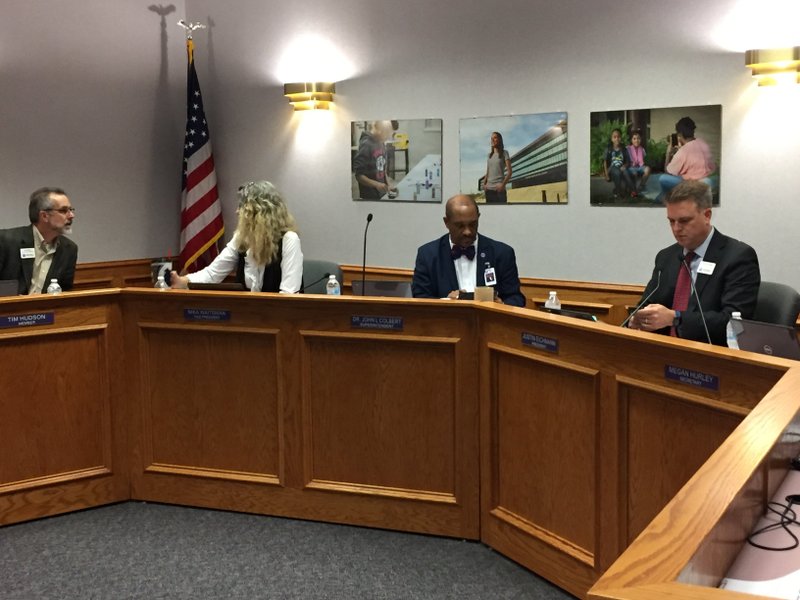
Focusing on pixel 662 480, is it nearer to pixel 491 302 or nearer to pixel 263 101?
pixel 491 302

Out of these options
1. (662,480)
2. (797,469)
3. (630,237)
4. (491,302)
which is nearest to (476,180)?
(630,237)

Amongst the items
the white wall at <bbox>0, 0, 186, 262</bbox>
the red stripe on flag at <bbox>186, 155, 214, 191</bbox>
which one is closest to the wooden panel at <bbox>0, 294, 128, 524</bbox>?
the white wall at <bbox>0, 0, 186, 262</bbox>

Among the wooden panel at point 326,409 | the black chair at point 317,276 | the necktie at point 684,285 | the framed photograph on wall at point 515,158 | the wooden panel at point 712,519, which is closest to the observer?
the wooden panel at point 712,519

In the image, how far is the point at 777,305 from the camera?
13.1 feet

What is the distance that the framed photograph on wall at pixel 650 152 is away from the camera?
5.70 m

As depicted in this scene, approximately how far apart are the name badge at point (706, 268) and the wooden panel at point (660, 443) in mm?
856

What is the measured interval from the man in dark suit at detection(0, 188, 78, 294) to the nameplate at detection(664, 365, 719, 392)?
3510mm

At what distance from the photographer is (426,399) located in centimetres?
413

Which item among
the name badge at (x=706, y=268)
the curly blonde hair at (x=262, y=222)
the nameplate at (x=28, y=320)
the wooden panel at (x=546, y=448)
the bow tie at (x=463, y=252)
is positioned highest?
the curly blonde hair at (x=262, y=222)

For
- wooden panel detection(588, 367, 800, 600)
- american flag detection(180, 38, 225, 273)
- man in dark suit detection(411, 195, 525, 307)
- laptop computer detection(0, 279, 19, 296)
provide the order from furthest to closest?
american flag detection(180, 38, 225, 273), man in dark suit detection(411, 195, 525, 307), laptop computer detection(0, 279, 19, 296), wooden panel detection(588, 367, 800, 600)

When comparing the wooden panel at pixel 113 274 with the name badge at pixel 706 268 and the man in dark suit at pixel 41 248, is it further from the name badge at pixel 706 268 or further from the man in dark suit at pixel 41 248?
the name badge at pixel 706 268

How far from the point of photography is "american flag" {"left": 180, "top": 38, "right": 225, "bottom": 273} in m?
7.98

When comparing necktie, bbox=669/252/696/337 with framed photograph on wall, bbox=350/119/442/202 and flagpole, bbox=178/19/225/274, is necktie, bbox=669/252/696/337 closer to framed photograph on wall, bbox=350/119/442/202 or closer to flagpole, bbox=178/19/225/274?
framed photograph on wall, bbox=350/119/442/202

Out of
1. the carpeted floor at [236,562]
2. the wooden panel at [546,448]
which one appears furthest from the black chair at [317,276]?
the wooden panel at [546,448]
